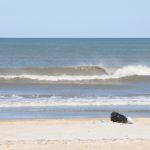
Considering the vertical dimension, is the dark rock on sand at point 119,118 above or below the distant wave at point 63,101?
below

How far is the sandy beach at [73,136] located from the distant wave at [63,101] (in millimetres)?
5761

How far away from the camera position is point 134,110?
74.3 ft

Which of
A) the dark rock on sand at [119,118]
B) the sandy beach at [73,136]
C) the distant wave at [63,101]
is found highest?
the distant wave at [63,101]

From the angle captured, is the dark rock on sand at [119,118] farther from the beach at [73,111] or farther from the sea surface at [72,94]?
the sea surface at [72,94]

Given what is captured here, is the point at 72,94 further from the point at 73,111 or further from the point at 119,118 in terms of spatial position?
the point at 119,118

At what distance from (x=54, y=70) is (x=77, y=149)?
32455mm

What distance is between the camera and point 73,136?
1500 cm

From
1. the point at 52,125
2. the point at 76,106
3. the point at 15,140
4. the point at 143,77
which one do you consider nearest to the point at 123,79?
the point at 143,77

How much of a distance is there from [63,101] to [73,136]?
33.5ft

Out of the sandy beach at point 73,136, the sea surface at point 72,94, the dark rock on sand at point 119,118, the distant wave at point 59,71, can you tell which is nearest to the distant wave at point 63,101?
the sea surface at point 72,94

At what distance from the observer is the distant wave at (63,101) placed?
79.1 ft

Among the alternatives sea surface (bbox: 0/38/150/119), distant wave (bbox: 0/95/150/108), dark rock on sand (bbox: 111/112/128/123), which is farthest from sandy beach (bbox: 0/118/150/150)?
distant wave (bbox: 0/95/150/108)

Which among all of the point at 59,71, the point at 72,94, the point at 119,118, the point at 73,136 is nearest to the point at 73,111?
the point at 119,118

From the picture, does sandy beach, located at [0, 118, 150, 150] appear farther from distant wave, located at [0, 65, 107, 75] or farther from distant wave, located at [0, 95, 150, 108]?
distant wave, located at [0, 65, 107, 75]
